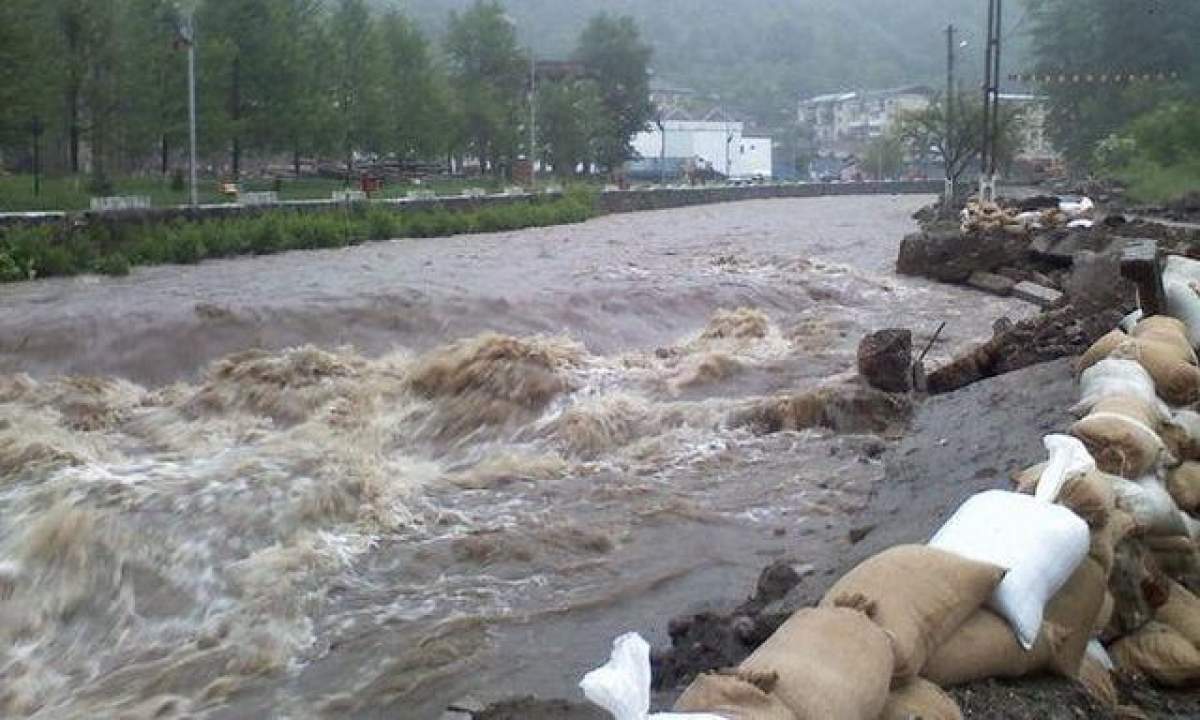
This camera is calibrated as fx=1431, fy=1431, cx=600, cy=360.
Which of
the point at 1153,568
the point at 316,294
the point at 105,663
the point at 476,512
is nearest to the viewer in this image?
the point at 1153,568

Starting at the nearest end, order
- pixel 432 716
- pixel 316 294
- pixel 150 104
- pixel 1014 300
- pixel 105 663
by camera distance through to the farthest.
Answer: pixel 432 716, pixel 105 663, pixel 316 294, pixel 1014 300, pixel 150 104

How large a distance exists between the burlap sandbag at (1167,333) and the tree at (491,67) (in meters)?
60.5

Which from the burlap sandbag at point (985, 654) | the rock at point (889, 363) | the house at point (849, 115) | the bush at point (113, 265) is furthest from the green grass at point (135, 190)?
the house at point (849, 115)

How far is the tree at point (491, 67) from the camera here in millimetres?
68250

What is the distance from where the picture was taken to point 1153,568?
16.9 ft

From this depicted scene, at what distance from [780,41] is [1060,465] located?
179m

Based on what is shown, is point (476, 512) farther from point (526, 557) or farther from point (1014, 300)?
point (1014, 300)

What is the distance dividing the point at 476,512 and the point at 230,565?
68.1 inches

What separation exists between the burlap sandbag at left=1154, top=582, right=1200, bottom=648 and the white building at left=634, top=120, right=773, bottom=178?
105 m

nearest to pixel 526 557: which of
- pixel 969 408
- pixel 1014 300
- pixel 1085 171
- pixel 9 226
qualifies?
pixel 969 408

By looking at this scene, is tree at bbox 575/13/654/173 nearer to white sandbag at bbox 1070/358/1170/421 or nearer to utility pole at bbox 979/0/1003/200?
utility pole at bbox 979/0/1003/200

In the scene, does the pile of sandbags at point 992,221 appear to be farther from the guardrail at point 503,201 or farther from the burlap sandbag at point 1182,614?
the burlap sandbag at point 1182,614

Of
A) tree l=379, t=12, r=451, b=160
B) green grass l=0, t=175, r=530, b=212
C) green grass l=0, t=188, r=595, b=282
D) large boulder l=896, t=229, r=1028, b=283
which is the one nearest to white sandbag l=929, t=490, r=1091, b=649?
green grass l=0, t=188, r=595, b=282

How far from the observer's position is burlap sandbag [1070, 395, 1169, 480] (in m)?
5.26
